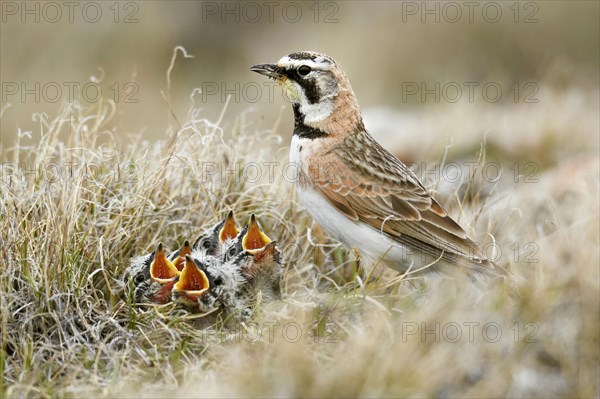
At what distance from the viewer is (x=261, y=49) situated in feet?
64.6

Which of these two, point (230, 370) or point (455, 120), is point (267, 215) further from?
point (455, 120)

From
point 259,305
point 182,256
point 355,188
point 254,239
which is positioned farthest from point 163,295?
point 355,188

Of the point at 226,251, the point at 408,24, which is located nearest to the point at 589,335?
the point at 226,251

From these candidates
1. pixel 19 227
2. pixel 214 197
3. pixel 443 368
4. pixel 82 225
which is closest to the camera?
pixel 443 368

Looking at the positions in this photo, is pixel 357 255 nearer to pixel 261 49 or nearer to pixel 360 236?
pixel 360 236

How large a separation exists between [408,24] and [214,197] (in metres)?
11.8

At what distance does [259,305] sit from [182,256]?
2.10 ft

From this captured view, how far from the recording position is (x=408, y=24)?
58.7 feet

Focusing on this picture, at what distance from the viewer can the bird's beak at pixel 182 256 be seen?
5902 mm

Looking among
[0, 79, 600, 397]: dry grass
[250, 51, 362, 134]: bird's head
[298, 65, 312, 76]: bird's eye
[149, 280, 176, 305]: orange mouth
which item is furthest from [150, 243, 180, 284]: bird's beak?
[298, 65, 312, 76]: bird's eye

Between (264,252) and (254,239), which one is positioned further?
(254,239)

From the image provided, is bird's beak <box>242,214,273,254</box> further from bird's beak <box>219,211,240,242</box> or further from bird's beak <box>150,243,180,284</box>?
bird's beak <box>150,243,180,284</box>

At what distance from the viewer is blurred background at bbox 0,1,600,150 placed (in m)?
16.3

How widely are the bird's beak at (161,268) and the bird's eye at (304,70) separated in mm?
1669
